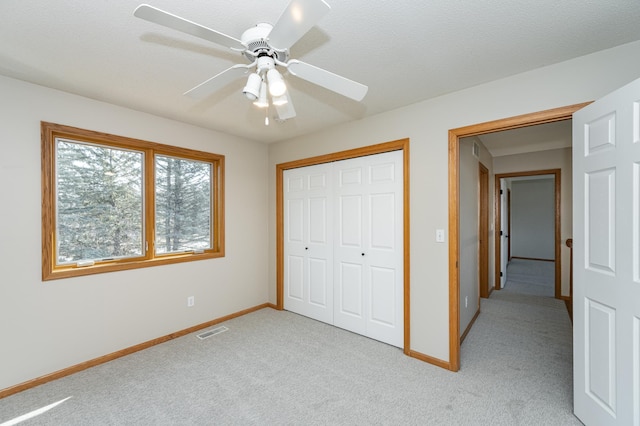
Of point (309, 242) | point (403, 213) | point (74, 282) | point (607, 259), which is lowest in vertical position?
point (74, 282)

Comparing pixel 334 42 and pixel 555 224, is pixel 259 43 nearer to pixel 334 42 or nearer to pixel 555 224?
pixel 334 42

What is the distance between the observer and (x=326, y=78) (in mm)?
1484

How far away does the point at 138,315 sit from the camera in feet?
9.55

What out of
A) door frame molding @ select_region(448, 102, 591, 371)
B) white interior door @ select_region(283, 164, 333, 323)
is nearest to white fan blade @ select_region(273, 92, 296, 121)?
door frame molding @ select_region(448, 102, 591, 371)

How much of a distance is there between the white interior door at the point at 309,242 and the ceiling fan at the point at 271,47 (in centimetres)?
191

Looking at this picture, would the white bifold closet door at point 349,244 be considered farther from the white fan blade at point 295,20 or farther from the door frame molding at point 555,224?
the door frame molding at point 555,224

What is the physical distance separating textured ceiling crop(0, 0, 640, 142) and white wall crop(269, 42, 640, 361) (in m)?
0.12

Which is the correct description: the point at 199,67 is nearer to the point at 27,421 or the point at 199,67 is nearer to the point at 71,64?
the point at 71,64

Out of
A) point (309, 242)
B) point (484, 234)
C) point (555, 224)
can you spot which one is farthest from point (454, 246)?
point (555, 224)

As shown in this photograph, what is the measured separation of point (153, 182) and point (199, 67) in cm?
157

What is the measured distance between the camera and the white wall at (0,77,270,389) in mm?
2217

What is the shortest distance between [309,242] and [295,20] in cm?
292

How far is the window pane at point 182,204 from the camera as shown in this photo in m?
3.21

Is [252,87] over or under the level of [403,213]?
over
